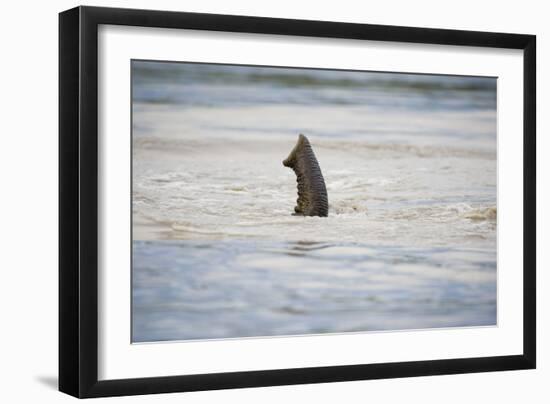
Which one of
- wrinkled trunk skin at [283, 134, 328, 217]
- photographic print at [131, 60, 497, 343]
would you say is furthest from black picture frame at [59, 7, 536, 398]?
wrinkled trunk skin at [283, 134, 328, 217]

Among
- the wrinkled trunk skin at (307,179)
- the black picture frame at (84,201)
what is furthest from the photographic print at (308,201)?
the black picture frame at (84,201)

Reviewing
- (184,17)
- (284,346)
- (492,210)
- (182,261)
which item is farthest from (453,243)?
(184,17)

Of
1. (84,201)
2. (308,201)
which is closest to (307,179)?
(308,201)

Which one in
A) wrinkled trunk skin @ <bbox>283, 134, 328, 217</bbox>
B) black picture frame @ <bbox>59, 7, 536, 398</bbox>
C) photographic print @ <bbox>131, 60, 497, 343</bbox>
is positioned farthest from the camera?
wrinkled trunk skin @ <bbox>283, 134, 328, 217</bbox>

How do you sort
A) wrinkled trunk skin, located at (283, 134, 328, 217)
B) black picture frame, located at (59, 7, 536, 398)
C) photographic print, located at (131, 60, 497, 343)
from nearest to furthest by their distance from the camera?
black picture frame, located at (59, 7, 536, 398) → photographic print, located at (131, 60, 497, 343) → wrinkled trunk skin, located at (283, 134, 328, 217)

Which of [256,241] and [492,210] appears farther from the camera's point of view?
[492,210]

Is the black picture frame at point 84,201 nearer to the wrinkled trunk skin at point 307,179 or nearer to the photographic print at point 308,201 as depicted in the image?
the photographic print at point 308,201

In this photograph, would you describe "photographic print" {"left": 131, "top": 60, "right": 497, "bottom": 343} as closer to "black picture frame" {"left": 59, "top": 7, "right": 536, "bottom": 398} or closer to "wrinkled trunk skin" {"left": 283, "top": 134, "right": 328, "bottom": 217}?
"wrinkled trunk skin" {"left": 283, "top": 134, "right": 328, "bottom": 217}

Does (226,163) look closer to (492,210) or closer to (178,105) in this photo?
(178,105)
